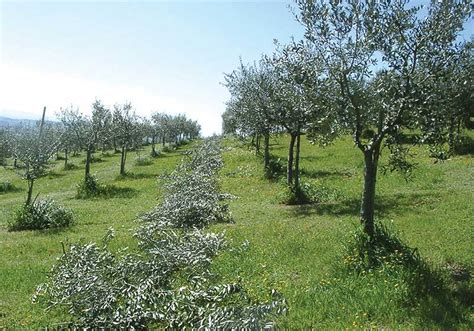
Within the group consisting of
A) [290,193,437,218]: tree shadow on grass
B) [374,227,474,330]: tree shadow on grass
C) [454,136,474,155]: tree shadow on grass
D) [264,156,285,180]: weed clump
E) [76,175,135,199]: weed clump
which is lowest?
[76,175,135,199]: weed clump

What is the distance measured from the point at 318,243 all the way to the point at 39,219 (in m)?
14.2

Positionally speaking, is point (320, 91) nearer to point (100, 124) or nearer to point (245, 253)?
point (245, 253)

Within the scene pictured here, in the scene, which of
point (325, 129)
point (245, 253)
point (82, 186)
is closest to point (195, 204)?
point (245, 253)

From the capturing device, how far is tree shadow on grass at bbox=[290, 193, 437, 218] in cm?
1812

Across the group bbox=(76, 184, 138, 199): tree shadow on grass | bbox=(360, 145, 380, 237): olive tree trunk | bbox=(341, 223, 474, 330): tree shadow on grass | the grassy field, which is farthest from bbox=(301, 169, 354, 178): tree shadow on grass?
bbox=(341, 223, 474, 330): tree shadow on grass

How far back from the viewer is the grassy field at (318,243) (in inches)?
344

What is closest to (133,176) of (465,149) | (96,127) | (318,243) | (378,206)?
(96,127)

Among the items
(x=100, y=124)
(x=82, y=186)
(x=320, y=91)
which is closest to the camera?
(x=320, y=91)

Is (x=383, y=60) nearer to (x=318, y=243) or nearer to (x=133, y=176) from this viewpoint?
(x=318, y=243)

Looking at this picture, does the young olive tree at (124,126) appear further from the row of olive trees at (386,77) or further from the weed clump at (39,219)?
the row of olive trees at (386,77)

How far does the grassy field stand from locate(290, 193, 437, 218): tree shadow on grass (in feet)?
0.15

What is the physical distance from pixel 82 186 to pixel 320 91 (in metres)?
23.1

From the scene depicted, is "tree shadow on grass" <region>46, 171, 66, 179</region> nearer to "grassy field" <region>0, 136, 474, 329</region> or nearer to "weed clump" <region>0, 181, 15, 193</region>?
"weed clump" <region>0, 181, 15, 193</region>

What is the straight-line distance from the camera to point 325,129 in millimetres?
13125
